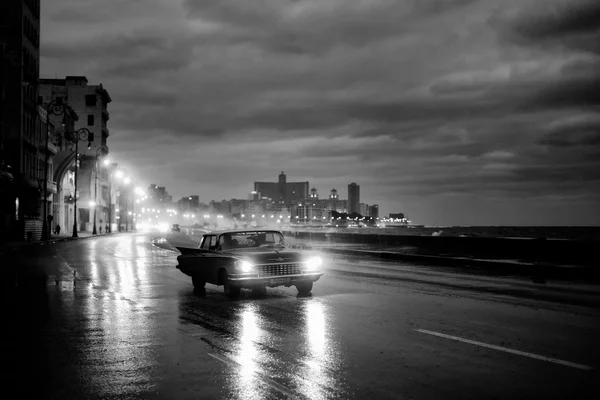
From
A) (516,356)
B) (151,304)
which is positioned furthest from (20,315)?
(516,356)

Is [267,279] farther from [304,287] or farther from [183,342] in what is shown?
[183,342]

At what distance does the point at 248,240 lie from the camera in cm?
1566

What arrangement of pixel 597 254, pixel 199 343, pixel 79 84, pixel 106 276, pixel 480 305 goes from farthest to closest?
1. pixel 79 84
2. pixel 597 254
3. pixel 106 276
4. pixel 480 305
5. pixel 199 343

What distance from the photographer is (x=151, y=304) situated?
13570 mm

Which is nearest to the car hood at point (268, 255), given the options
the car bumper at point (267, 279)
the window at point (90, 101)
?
the car bumper at point (267, 279)

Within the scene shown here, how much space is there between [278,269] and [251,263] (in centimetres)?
65

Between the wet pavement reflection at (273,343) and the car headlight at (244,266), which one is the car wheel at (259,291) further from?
the car headlight at (244,266)

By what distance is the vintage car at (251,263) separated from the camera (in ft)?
46.0

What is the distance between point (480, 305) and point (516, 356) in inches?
200

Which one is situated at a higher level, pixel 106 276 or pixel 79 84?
pixel 79 84

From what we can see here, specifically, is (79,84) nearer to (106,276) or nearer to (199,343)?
(106,276)

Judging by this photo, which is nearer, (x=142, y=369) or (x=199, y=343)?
(x=142, y=369)

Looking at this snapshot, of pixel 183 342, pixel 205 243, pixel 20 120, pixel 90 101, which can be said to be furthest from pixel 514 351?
pixel 90 101

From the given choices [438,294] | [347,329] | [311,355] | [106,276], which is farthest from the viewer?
[106,276]
